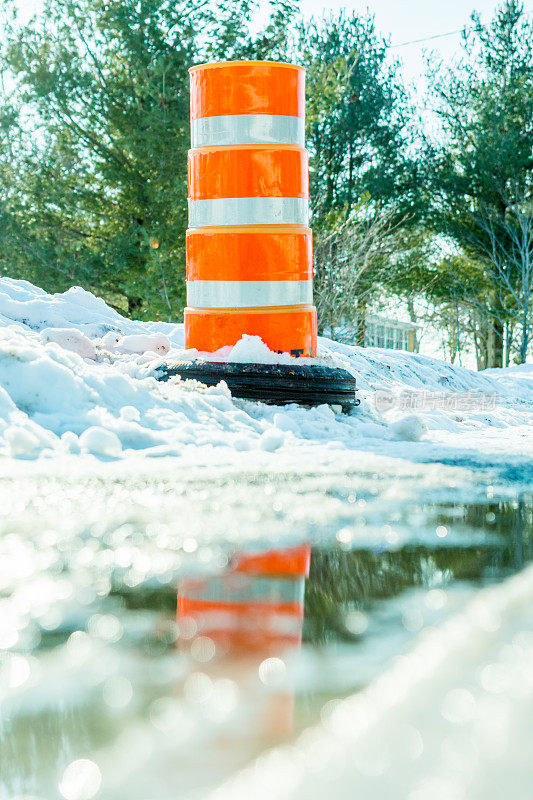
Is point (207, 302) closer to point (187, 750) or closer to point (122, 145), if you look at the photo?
point (187, 750)

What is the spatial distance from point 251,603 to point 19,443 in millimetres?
1435

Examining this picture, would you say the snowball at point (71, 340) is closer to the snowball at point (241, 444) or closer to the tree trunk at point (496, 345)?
the snowball at point (241, 444)

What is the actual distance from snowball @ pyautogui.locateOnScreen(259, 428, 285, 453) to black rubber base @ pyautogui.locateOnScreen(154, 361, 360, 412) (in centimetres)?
88

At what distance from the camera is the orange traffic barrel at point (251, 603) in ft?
4.33

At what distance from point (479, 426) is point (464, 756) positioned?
3816 mm

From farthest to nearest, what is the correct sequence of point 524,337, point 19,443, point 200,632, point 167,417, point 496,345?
1. point 496,345
2. point 524,337
3. point 167,417
4. point 19,443
5. point 200,632

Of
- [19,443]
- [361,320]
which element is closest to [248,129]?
[19,443]

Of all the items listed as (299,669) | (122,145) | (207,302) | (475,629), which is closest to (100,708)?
(299,669)

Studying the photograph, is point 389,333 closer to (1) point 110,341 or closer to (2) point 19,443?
(1) point 110,341

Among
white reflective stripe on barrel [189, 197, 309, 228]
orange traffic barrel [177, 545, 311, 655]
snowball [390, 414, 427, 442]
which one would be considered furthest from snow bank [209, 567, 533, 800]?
white reflective stripe on barrel [189, 197, 309, 228]

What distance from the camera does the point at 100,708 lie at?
1.09 meters

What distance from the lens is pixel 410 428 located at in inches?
136

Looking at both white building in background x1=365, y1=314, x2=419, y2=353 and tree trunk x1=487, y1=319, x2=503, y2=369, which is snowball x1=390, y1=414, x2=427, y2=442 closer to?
white building in background x1=365, y1=314, x2=419, y2=353

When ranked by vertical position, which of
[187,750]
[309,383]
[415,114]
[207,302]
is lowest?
[187,750]
